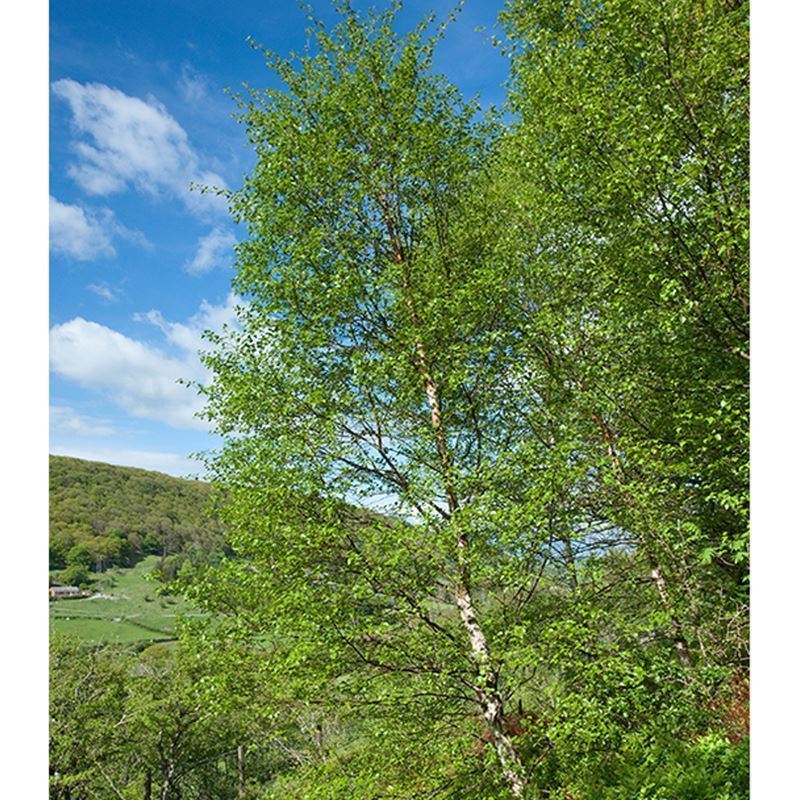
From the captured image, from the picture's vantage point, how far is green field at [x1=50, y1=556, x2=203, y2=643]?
37.9 metres

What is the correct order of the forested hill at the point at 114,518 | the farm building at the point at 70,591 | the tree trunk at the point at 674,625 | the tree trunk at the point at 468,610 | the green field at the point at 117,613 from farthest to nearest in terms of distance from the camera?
the green field at the point at 117,613 → the farm building at the point at 70,591 → the forested hill at the point at 114,518 → the tree trunk at the point at 674,625 → the tree trunk at the point at 468,610

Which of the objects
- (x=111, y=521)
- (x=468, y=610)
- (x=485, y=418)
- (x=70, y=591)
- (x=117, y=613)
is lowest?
(x=117, y=613)

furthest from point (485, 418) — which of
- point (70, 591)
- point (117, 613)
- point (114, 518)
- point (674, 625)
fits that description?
point (117, 613)

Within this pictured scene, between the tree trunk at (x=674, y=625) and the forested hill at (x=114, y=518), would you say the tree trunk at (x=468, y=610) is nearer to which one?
the tree trunk at (x=674, y=625)

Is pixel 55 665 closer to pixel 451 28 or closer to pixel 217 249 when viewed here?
pixel 217 249

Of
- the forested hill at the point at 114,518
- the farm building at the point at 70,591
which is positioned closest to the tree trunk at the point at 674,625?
the forested hill at the point at 114,518

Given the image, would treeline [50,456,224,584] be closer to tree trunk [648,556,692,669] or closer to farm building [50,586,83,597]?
farm building [50,586,83,597]

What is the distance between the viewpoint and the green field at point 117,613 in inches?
1491

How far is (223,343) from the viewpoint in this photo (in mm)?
5434

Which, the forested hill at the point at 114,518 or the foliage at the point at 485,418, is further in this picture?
the forested hill at the point at 114,518

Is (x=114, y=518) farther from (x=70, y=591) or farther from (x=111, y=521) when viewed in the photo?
(x=70, y=591)

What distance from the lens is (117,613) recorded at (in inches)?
1622
